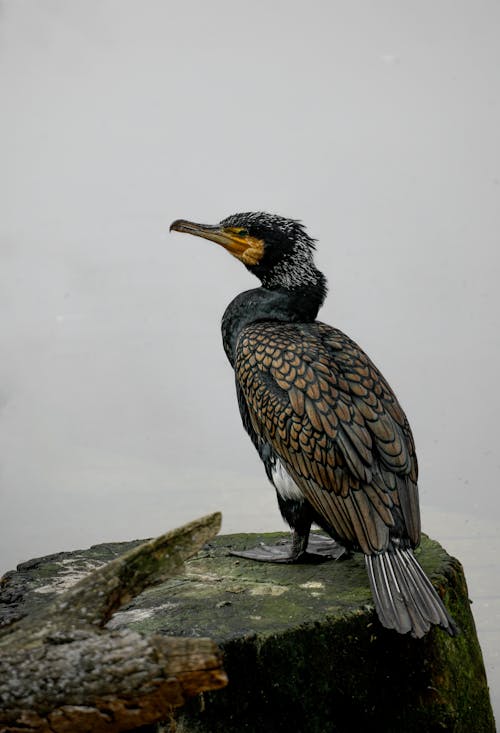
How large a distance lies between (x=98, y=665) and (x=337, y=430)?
134 cm

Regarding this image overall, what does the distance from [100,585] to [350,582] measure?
127 cm

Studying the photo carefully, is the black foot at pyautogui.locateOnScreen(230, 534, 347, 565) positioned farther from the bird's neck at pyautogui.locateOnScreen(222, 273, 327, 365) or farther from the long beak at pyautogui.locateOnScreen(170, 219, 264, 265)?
the long beak at pyautogui.locateOnScreen(170, 219, 264, 265)

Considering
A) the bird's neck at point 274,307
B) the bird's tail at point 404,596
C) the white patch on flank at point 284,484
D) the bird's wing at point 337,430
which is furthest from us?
the bird's neck at point 274,307

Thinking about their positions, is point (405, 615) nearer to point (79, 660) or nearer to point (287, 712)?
point (287, 712)

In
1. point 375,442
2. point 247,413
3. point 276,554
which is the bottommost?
point 276,554

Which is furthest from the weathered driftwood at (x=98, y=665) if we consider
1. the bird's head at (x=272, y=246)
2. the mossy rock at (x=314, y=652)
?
the bird's head at (x=272, y=246)

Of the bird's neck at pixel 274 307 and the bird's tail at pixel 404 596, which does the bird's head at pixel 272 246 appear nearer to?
the bird's neck at pixel 274 307

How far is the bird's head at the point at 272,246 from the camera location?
3594 mm

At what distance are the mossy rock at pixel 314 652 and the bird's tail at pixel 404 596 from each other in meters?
0.13

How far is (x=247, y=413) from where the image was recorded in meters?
3.45

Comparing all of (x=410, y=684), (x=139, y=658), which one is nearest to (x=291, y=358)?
(x=410, y=684)

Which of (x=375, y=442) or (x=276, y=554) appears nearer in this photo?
(x=375, y=442)

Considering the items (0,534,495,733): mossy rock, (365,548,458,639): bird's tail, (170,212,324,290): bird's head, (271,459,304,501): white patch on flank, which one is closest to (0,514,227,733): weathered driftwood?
(0,534,495,733): mossy rock

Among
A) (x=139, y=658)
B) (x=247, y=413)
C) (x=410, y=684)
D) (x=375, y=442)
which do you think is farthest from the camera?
(x=247, y=413)
